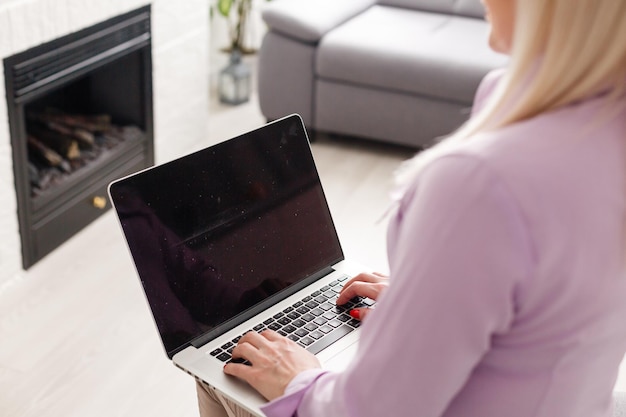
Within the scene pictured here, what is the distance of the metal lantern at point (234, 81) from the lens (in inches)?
149

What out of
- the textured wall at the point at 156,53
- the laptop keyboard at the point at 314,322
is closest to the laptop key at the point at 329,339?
the laptop keyboard at the point at 314,322

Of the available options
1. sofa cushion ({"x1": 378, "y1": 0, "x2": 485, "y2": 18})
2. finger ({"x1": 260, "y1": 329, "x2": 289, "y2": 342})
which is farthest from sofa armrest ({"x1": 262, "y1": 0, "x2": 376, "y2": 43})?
finger ({"x1": 260, "y1": 329, "x2": 289, "y2": 342})

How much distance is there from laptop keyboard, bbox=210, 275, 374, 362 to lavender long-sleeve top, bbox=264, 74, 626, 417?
368 millimetres

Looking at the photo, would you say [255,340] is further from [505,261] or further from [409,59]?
[409,59]

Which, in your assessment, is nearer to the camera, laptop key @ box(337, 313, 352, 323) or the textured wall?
laptop key @ box(337, 313, 352, 323)

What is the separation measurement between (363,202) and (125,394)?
1243 millimetres

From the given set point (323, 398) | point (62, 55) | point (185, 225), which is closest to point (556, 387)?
point (323, 398)

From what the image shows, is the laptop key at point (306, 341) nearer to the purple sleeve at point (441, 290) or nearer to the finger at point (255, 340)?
the finger at point (255, 340)

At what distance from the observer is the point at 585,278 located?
2.42ft

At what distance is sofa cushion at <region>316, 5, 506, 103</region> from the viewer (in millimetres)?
3107

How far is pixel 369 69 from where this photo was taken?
3.20 metres

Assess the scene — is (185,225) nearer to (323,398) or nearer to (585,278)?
(323,398)

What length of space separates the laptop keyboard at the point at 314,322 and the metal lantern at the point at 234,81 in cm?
262

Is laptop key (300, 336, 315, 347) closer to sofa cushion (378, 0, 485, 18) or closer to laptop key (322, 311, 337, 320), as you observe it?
laptop key (322, 311, 337, 320)
